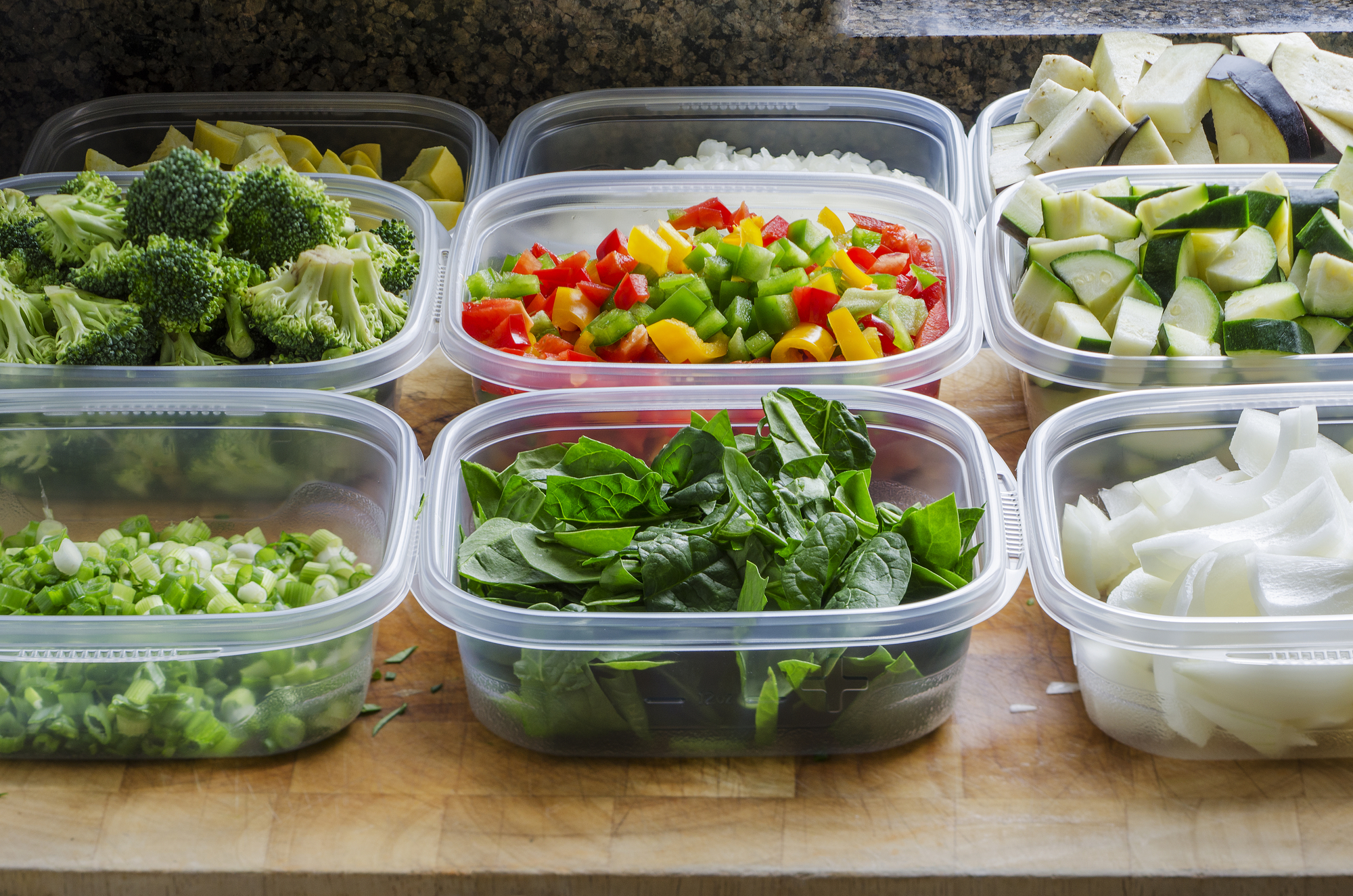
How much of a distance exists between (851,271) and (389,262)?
70cm

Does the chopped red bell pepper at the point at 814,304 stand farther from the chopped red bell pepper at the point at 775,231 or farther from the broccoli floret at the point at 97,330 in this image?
the broccoli floret at the point at 97,330

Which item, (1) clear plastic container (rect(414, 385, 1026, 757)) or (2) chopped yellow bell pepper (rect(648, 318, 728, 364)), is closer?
(1) clear plastic container (rect(414, 385, 1026, 757))

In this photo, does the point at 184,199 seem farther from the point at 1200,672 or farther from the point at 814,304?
the point at 1200,672

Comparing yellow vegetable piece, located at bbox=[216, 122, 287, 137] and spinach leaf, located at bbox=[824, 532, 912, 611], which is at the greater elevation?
yellow vegetable piece, located at bbox=[216, 122, 287, 137]

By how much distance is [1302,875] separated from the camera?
1.05m

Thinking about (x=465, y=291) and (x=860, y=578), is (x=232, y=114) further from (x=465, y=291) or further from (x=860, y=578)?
(x=860, y=578)

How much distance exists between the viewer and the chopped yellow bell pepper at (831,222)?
1765mm

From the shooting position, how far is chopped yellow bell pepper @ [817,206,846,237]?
1.76 m

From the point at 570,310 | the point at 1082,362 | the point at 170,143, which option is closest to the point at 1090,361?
the point at 1082,362

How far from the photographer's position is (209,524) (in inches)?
58.7

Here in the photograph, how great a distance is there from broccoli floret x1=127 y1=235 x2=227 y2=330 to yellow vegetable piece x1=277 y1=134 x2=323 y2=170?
1.91 ft

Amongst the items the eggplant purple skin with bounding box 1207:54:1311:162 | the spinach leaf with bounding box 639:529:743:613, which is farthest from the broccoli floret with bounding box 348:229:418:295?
the eggplant purple skin with bounding box 1207:54:1311:162

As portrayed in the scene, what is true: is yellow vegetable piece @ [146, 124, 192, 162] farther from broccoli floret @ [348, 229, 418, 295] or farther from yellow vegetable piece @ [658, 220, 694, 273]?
yellow vegetable piece @ [658, 220, 694, 273]

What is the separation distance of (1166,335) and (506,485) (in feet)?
2.96
